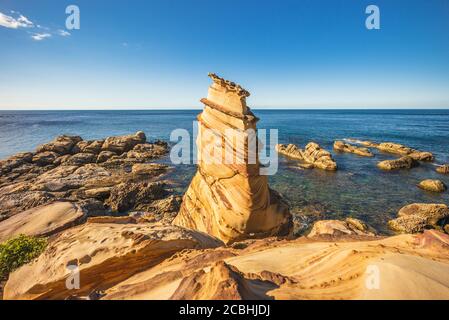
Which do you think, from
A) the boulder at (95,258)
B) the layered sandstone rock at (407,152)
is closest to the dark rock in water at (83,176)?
the boulder at (95,258)

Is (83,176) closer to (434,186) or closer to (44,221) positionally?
(44,221)

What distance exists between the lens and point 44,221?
24.6 ft

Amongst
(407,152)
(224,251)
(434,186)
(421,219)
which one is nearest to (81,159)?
(224,251)

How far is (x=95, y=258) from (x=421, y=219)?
1424cm

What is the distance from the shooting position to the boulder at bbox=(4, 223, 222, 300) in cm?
432

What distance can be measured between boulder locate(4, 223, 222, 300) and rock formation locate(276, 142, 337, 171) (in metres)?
19.8

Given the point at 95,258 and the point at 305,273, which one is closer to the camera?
the point at 305,273

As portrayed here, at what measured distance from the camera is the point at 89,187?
16594mm

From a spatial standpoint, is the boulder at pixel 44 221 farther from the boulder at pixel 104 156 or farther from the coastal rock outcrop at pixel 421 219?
the boulder at pixel 104 156

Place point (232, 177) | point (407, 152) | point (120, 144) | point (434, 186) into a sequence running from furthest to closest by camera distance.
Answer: point (120, 144), point (407, 152), point (434, 186), point (232, 177)

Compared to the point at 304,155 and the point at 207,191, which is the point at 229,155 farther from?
the point at 304,155

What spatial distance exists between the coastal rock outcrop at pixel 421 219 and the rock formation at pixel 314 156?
9.90 metres

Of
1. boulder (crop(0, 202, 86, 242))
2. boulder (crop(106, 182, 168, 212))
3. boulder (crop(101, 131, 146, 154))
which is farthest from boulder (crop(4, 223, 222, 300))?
boulder (crop(101, 131, 146, 154))
